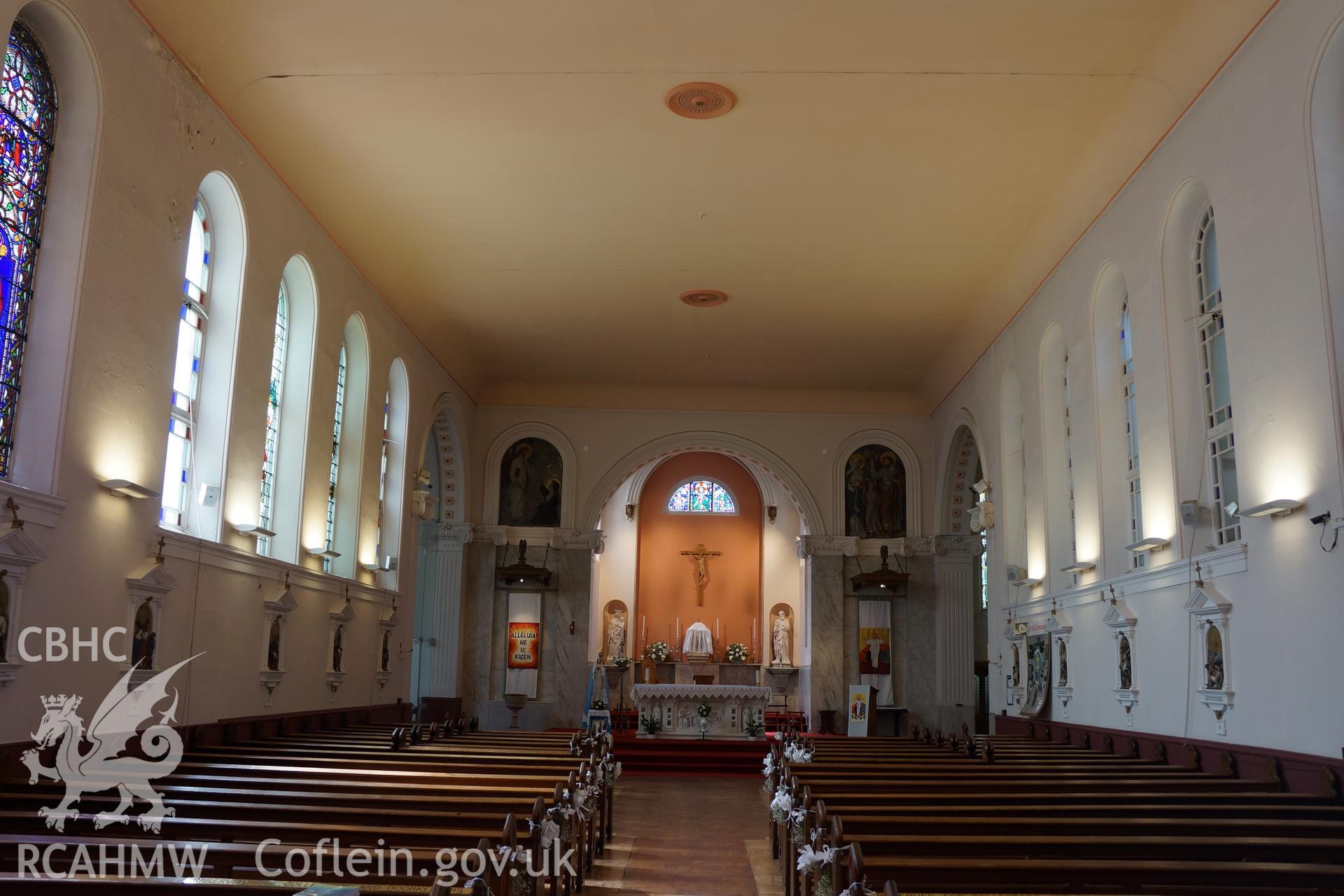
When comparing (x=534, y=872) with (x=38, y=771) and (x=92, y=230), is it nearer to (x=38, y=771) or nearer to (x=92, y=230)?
(x=38, y=771)

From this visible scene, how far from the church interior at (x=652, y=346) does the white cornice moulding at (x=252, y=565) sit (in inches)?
2.9

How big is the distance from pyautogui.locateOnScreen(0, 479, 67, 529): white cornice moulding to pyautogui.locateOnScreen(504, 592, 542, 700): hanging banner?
1215 cm

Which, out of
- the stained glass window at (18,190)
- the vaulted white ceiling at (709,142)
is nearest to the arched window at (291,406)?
the vaulted white ceiling at (709,142)

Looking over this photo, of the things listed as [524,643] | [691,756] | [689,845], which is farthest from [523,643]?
[689,845]

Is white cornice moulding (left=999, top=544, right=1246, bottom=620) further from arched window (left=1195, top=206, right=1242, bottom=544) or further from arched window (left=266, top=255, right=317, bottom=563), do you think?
arched window (left=266, top=255, right=317, bottom=563)

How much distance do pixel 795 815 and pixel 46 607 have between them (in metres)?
5.09

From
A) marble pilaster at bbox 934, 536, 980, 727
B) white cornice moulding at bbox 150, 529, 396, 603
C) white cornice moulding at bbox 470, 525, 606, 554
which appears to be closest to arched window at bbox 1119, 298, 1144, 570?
marble pilaster at bbox 934, 536, 980, 727

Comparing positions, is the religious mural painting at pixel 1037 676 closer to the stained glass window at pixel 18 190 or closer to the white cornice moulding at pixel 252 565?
the white cornice moulding at pixel 252 565

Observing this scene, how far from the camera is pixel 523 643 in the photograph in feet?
62.5

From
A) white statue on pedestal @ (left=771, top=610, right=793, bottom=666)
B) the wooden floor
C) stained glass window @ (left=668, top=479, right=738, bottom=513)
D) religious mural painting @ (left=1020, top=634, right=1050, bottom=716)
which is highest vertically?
stained glass window @ (left=668, top=479, right=738, bottom=513)

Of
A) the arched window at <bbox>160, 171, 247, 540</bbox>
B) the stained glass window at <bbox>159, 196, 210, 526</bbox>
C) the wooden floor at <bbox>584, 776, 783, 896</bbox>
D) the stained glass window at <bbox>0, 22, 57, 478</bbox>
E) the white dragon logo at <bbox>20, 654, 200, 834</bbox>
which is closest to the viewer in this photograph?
the white dragon logo at <bbox>20, 654, 200, 834</bbox>

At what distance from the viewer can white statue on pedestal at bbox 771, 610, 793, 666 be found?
74.0 ft

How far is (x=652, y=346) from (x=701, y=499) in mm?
7940

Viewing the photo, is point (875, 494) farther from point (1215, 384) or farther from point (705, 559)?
point (1215, 384)
